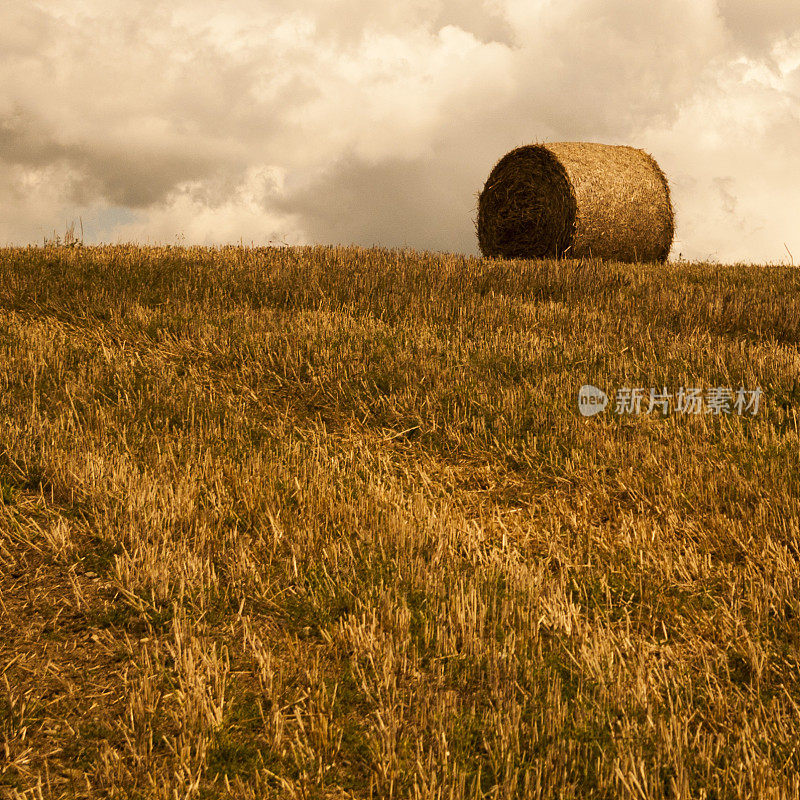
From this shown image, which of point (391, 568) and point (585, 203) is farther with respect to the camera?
point (585, 203)

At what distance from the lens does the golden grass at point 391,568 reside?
2576 millimetres

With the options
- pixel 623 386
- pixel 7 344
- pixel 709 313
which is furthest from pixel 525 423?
pixel 7 344

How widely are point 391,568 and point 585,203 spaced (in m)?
12.2

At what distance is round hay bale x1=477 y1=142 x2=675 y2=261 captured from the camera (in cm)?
Result: 1466

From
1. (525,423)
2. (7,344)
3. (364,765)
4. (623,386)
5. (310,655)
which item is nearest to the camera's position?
(364,765)

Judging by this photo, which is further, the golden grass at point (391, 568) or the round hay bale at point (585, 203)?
the round hay bale at point (585, 203)

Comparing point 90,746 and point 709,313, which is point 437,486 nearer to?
point 90,746

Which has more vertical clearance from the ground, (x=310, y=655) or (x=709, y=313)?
(x=709, y=313)

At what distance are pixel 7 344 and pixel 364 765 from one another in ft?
21.5

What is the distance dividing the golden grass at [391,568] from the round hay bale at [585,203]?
7096mm

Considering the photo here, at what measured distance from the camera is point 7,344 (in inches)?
300

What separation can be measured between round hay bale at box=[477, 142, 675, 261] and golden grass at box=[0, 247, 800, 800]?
7.10m

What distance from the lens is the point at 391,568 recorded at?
12.3 ft

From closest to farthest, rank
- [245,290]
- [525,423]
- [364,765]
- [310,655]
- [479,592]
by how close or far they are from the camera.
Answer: [364,765] < [310,655] < [479,592] < [525,423] < [245,290]
